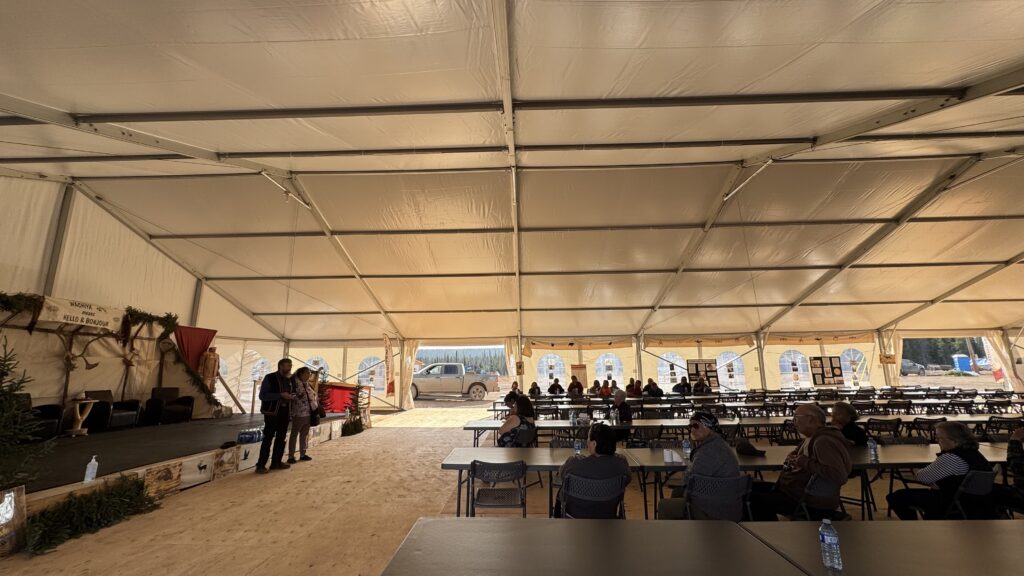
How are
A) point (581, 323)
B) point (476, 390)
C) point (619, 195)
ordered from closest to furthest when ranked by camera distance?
point (619, 195) → point (581, 323) → point (476, 390)

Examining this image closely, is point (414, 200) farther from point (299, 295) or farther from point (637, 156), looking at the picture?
point (299, 295)

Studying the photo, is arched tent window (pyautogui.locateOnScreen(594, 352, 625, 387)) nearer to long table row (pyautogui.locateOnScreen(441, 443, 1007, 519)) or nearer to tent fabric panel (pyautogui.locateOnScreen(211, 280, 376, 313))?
tent fabric panel (pyautogui.locateOnScreen(211, 280, 376, 313))

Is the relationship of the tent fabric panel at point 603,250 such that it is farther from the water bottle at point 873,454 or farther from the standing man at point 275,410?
the water bottle at point 873,454

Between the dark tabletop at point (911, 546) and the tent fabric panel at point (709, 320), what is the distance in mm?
10710

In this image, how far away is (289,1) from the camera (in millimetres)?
3338

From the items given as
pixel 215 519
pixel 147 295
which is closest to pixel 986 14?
pixel 215 519

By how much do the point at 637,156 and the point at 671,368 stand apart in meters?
10.0

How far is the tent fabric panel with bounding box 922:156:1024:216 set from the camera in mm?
6797

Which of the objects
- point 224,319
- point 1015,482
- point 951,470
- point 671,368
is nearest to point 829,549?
point 951,470

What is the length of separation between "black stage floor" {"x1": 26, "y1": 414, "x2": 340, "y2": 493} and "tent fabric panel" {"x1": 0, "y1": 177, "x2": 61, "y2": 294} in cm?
277

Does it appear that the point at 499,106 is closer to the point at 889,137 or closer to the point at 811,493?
the point at 811,493

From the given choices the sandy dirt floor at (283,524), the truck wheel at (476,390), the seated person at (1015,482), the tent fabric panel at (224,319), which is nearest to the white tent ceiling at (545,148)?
the tent fabric panel at (224,319)

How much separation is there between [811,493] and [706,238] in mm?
6536

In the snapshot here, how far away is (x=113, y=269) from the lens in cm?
828
